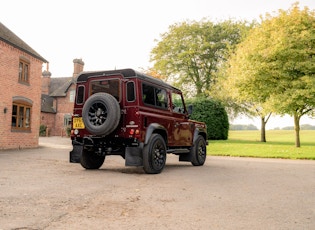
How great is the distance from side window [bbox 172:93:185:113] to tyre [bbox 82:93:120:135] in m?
2.43

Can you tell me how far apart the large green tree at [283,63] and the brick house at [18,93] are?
43.2 feet

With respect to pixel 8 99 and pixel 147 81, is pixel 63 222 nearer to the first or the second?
pixel 147 81

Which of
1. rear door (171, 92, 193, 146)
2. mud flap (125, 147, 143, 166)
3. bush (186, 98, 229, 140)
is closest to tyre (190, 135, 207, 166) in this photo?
rear door (171, 92, 193, 146)

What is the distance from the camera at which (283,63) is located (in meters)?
21.3

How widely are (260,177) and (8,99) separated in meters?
13.7

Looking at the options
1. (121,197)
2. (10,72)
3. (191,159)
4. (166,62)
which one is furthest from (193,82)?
(121,197)

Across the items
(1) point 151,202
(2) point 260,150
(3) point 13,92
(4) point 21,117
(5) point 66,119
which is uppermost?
(3) point 13,92

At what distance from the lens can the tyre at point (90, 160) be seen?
30.8 feet

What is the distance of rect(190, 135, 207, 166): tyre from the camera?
1106 cm

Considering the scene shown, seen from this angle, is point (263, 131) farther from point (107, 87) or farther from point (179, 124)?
point (107, 87)

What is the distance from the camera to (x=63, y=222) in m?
3.85

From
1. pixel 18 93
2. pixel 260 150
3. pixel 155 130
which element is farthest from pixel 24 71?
pixel 260 150

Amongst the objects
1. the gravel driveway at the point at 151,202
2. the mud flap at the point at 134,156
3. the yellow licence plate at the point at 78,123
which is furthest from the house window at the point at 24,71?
the mud flap at the point at 134,156

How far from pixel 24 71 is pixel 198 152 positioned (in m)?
12.4
